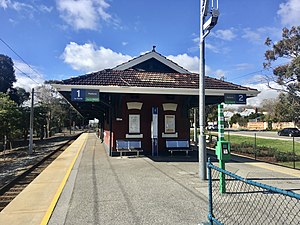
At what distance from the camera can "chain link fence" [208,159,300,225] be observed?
16.3ft

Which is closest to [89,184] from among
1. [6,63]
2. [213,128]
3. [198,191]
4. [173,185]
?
[173,185]

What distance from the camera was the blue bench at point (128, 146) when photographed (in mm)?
14180

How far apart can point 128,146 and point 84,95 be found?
13.6 feet

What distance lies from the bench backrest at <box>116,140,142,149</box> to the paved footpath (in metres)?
3.92

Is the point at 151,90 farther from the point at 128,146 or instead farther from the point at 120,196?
the point at 120,196

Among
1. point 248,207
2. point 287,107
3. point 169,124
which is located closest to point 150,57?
point 169,124

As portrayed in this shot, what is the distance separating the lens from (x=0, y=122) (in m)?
20.5

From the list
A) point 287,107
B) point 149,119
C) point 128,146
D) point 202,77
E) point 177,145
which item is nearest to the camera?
point 202,77

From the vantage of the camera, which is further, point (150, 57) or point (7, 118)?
point (7, 118)

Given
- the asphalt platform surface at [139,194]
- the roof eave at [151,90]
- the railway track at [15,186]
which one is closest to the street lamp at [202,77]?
the asphalt platform surface at [139,194]

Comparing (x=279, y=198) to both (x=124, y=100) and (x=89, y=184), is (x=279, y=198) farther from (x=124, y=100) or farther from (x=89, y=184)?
(x=124, y=100)

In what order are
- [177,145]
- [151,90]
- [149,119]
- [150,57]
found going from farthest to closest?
[150,57] < [149,119] < [177,145] < [151,90]

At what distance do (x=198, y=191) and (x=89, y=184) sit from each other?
3125mm

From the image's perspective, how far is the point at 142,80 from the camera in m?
13.5
